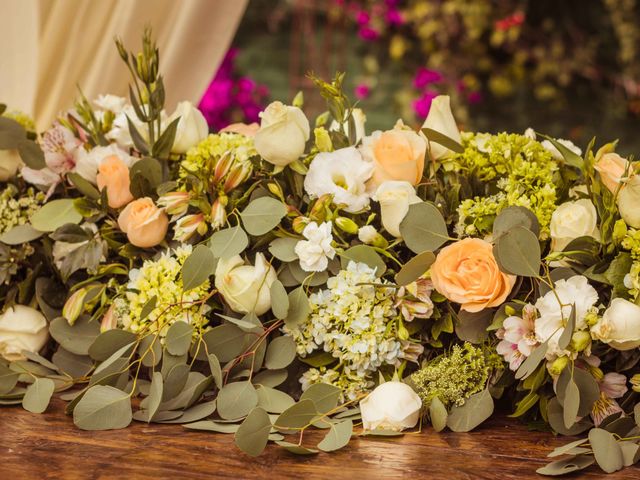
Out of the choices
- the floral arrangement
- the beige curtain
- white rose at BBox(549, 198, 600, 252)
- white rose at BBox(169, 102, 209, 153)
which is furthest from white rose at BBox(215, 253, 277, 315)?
the beige curtain

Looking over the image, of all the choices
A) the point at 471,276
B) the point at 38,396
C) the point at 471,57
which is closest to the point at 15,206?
the point at 38,396

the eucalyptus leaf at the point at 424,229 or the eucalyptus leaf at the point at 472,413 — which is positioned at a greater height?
the eucalyptus leaf at the point at 424,229

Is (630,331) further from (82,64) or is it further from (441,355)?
(82,64)

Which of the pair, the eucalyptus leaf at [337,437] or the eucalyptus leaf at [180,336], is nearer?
the eucalyptus leaf at [337,437]

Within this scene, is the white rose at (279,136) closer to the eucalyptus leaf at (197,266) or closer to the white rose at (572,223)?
the eucalyptus leaf at (197,266)

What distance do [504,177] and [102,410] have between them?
0.53 metres

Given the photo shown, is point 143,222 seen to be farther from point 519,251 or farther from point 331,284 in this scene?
point 519,251

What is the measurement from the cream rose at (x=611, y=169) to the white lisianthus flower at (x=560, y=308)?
11 cm

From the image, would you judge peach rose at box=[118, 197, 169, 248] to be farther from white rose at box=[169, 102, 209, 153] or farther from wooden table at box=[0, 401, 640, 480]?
wooden table at box=[0, 401, 640, 480]

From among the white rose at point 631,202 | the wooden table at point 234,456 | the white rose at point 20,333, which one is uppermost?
the white rose at point 631,202

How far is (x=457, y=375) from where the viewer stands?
2.83 feet

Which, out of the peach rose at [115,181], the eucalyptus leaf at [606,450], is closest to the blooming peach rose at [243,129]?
the peach rose at [115,181]

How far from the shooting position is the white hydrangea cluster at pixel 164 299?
926mm

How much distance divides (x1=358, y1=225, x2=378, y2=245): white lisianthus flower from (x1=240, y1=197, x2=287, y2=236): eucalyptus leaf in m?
0.09
